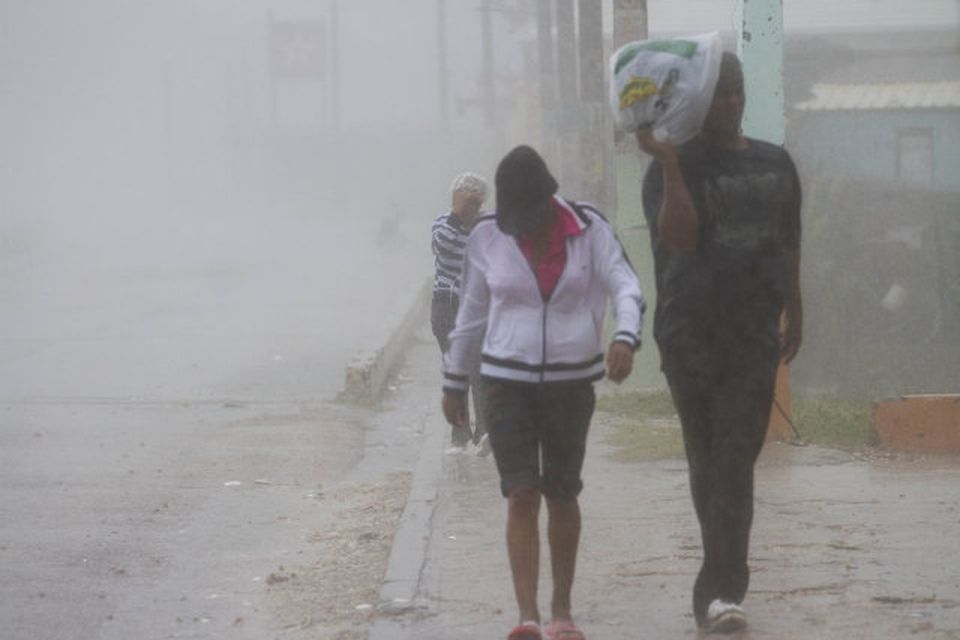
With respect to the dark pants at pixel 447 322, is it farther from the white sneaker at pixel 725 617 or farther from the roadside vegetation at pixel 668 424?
the white sneaker at pixel 725 617

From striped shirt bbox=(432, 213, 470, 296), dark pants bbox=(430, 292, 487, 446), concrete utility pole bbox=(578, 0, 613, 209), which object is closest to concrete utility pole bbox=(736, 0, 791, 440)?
striped shirt bbox=(432, 213, 470, 296)

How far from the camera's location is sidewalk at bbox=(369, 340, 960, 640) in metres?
7.23

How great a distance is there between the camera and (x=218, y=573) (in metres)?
9.02

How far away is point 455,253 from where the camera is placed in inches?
472

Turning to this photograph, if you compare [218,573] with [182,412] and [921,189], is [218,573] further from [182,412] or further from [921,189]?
[921,189]

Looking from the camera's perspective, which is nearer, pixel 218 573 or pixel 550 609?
pixel 550 609

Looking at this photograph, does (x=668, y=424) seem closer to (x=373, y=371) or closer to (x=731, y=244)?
(x=373, y=371)

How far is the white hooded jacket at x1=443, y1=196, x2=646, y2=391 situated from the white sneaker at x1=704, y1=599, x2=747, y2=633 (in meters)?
0.86

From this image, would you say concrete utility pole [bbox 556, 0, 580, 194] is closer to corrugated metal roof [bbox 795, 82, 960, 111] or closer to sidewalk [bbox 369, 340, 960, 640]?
corrugated metal roof [bbox 795, 82, 960, 111]

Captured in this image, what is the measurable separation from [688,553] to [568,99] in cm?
1582

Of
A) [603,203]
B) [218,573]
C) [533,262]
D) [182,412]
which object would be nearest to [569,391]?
[533,262]

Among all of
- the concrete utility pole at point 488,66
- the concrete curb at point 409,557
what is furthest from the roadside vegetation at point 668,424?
the concrete utility pole at point 488,66

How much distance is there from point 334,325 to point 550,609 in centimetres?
1723

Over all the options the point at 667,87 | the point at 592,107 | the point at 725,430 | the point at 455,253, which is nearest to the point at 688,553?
the point at 725,430
